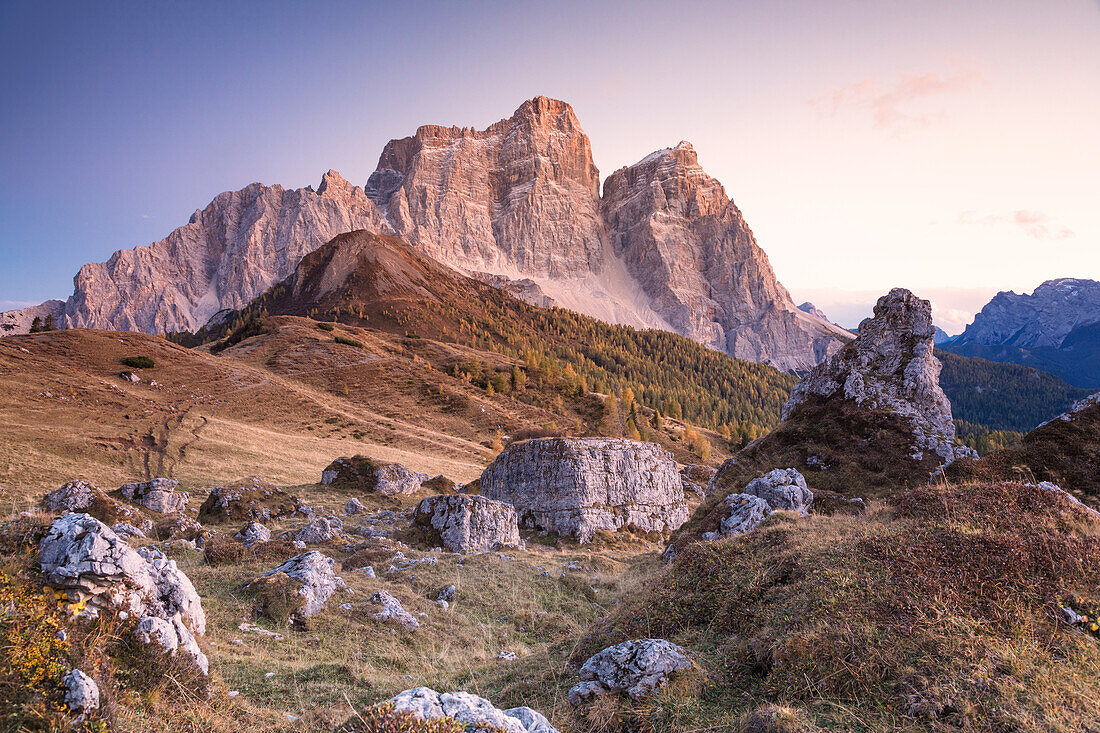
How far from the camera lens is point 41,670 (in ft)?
18.1

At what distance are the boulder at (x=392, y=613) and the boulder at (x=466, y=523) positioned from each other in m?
10.2

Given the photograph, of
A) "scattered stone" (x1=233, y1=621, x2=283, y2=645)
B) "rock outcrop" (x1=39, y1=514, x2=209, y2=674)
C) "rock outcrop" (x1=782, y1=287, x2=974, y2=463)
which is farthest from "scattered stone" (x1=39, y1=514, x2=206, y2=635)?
"rock outcrop" (x1=782, y1=287, x2=974, y2=463)

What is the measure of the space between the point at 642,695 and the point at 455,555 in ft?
52.7

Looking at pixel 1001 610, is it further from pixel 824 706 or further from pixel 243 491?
pixel 243 491

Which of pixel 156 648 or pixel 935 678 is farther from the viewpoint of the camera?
pixel 156 648

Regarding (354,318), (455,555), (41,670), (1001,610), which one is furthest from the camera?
(354,318)

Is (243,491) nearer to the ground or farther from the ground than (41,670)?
nearer to the ground

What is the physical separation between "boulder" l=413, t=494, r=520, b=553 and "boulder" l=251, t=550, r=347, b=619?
9645mm

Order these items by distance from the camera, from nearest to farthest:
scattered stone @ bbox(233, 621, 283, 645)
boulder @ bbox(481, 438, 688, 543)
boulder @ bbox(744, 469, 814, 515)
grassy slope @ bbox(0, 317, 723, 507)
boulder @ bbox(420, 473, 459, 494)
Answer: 1. scattered stone @ bbox(233, 621, 283, 645)
2. boulder @ bbox(744, 469, 814, 515)
3. boulder @ bbox(481, 438, 688, 543)
4. grassy slope @ bbox(0, 317, 723, 507)
5. boulder @ bbox(420, 473, 459, 494)

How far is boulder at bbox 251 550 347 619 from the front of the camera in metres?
12.7

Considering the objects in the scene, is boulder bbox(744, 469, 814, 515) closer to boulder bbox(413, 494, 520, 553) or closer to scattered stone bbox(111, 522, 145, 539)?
boulder bbox(413, 494, 520, 553)

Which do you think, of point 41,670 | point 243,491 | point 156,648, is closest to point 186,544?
point 243,491

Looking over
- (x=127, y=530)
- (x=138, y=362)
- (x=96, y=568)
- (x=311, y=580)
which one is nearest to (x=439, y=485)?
(x=127, y=530)

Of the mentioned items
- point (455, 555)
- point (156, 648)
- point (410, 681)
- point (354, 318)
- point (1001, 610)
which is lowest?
point (455, 555)
